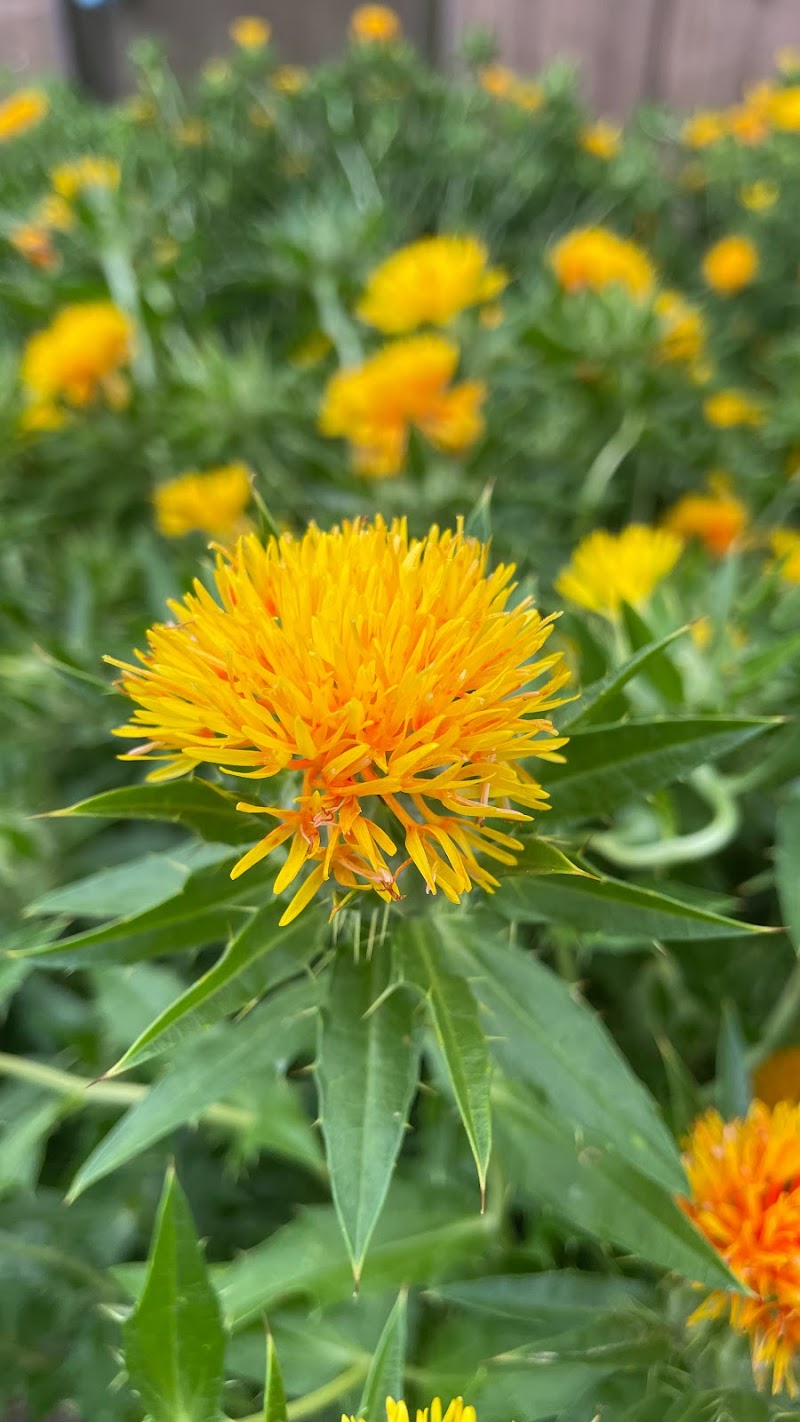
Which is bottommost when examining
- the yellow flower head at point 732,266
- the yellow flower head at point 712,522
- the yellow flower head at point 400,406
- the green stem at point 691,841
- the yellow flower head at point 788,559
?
the green stem at point 691,841

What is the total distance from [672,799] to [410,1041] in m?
0.41

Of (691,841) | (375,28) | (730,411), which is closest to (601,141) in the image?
(375,28)

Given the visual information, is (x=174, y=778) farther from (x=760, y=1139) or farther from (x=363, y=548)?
(x=760, y=1139)

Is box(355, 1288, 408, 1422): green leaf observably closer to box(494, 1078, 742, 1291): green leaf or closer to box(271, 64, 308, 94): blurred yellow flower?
box(494, 1078, 742, 1291): green leaf

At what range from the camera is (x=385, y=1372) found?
1.58ft

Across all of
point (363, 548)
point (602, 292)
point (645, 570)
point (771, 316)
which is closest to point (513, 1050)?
point (363, 548)

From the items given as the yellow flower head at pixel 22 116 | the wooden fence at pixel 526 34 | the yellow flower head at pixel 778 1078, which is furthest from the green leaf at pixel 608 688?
the wooden fence at pixel 526 34

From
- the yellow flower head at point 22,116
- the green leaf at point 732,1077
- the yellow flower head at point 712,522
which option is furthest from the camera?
the yellow flower head at point 22,116

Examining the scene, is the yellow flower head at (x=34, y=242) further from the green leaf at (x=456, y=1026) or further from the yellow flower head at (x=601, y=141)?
the green leaf at (x=456, y=1026)

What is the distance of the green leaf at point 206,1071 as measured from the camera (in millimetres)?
503

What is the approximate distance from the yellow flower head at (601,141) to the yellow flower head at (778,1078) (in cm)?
198

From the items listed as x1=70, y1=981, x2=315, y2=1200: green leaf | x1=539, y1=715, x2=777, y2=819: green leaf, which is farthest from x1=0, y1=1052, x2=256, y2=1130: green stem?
x1=539, y1=715, x2=777, y2=819: green leaf

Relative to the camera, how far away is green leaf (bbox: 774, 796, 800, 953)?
613 mm

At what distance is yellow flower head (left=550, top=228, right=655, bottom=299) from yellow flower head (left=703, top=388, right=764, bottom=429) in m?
0.22
